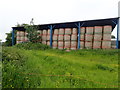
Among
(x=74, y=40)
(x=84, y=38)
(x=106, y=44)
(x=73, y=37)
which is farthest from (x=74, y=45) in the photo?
(x=106, y=44)

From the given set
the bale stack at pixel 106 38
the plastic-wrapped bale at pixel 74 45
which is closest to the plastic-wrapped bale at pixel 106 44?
the bale stack at pixel 106 38

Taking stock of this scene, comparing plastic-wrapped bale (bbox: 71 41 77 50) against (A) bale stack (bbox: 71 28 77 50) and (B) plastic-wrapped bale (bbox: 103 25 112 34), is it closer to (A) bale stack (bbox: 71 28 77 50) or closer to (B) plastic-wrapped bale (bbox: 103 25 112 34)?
(A) bale stack (bbox: 71 28 77 50)

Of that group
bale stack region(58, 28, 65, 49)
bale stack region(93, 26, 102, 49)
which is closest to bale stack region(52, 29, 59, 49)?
bale stack region(58, 28, 65, 49)

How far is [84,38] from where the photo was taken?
15.8 meters

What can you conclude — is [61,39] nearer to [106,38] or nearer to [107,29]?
[106,38]

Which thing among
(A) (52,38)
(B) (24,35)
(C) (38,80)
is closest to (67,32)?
(A) (52,38)

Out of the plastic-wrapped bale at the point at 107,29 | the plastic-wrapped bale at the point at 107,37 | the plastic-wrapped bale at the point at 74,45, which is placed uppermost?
the plastic-wrapped bale at the point at 107,29

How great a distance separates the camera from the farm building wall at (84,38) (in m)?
14.1

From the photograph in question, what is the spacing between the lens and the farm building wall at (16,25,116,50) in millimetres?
14148

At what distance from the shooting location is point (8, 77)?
3883 millimetres

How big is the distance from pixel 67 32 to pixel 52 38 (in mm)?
2932

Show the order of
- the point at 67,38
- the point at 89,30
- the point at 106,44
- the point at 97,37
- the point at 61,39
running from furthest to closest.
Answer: the point at 61,39 → the point at 67,38 → the point at 89,30 → the point at 97,37 → the point at 106,44

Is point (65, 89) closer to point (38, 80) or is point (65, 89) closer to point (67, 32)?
point (38, 80)

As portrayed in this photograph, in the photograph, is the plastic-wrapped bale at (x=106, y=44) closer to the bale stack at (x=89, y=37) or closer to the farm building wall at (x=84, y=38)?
the farm building wall at (x=84, y=38)
